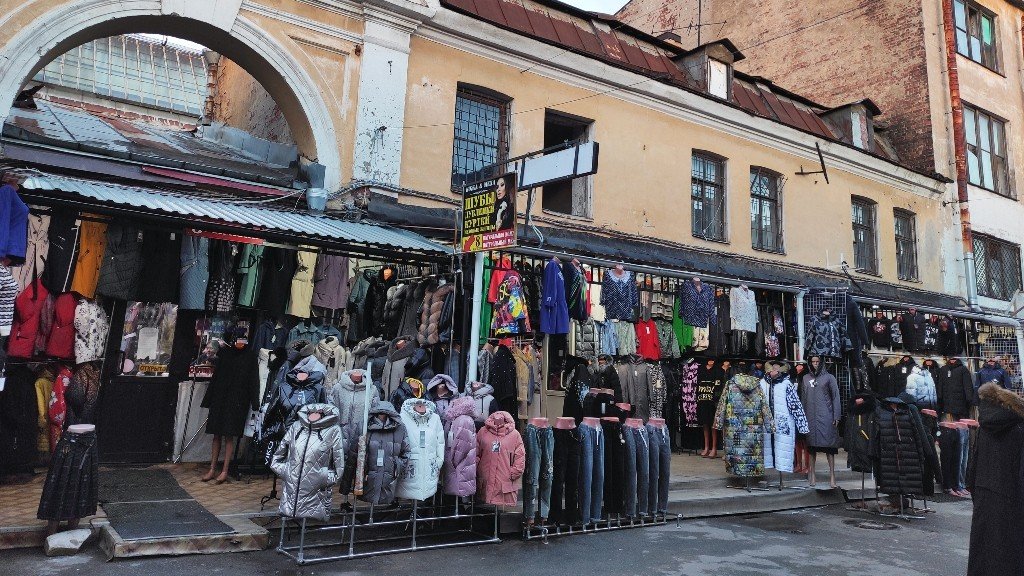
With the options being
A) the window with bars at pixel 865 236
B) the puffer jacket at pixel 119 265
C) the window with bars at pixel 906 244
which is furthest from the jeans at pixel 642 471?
the window with bars at pixel 906 244

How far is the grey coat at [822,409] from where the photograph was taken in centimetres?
1063

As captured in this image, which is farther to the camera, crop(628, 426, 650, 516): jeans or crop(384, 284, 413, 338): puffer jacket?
crop(384, 284, 413, 338): puffer jacket

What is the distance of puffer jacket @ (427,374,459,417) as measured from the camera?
752 centimetres

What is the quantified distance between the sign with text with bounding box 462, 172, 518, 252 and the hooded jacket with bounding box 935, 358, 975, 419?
11868 mm

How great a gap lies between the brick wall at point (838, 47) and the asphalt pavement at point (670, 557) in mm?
14678

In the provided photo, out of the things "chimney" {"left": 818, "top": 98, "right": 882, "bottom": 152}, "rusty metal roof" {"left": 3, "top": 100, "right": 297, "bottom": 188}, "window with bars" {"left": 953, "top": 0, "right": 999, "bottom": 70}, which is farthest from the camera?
"window with bars" {"left": 953, "top": 0, "right": 999, "bottom": 70}

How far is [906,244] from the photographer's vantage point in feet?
63.7

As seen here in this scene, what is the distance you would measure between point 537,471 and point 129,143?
747 centimetres

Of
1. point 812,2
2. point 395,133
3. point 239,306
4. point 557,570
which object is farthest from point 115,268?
point 812,2

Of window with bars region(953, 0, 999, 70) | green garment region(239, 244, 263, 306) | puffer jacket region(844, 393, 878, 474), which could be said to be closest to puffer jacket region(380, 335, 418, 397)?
green garment region(239, 244, 263, 306)

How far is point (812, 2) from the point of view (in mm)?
21844

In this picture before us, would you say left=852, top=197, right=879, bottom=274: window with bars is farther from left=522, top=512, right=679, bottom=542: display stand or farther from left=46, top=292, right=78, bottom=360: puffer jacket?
left=46, top=292, right=78, bottom=360: puffer jacket

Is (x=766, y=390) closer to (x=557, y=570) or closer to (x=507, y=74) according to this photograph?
(x=557, y=570)

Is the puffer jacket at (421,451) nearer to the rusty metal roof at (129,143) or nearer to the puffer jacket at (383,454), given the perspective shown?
the puffer jacket at (383,454)
